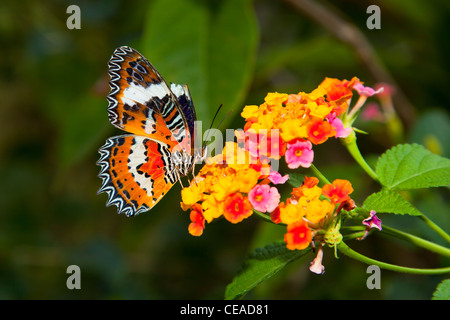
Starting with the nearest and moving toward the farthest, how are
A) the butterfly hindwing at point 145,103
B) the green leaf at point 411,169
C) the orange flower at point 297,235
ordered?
the orange flower at point 297,235 → the green leaf at point 411,169 → the butterfly hindwing at point 145,103

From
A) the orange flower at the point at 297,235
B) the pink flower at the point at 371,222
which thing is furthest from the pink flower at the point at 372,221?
the orange flower at the point at 297,235

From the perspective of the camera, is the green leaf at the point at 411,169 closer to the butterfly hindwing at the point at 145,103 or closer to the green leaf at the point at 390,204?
the green leaf at the point at 390,204

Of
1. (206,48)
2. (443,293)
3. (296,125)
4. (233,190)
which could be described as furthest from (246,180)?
(206,48)

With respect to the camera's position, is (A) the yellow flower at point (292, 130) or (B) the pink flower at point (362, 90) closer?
(A) the yellow flower at point (292, 130)

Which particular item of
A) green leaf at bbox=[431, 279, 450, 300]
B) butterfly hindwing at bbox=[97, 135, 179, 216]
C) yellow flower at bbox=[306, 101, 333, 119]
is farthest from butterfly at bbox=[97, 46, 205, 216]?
green leaf at bbox=[431, 279, 450, 300]

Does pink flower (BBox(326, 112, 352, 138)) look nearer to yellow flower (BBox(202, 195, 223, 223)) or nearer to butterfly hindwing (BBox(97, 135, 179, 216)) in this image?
yellow flower (BBox(202, 195, 223, 223))
